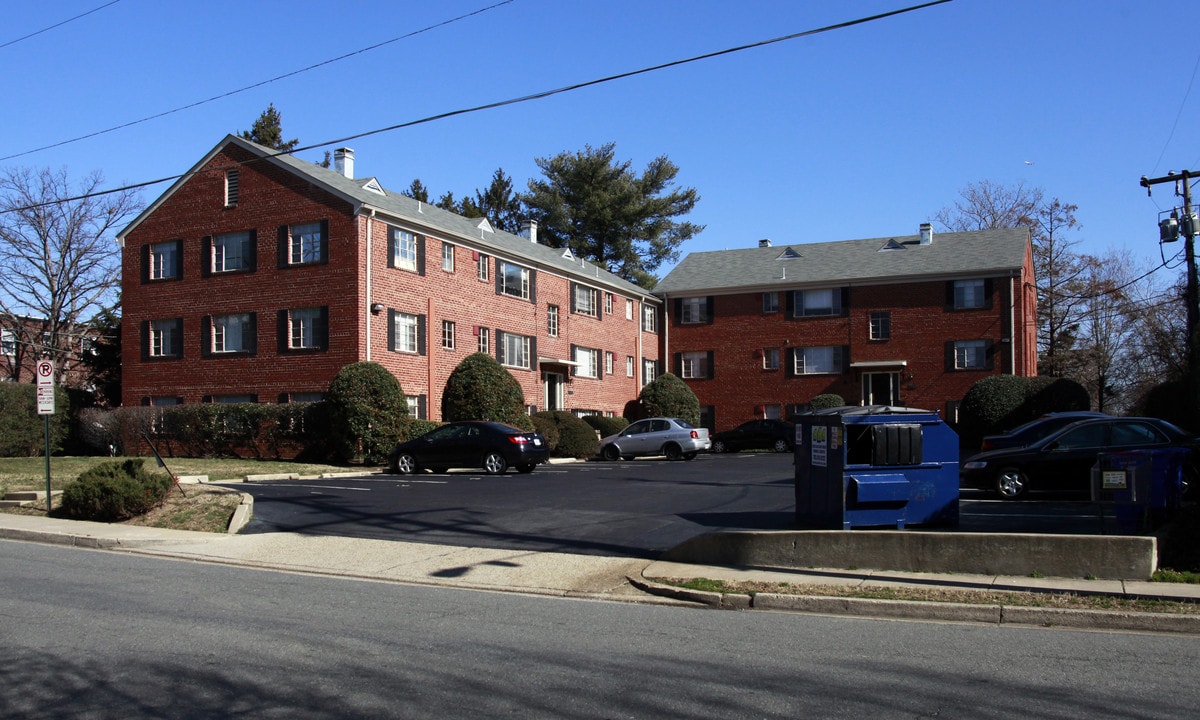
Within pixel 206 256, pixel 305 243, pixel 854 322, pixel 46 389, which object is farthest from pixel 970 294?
pixel 46 389

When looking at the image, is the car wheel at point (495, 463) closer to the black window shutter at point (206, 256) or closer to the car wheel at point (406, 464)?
the car wheel at point (406, 464)

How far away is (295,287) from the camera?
1331 inches

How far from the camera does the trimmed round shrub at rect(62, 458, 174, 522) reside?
56.2ft

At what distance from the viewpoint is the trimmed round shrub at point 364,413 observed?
2938 centimetres

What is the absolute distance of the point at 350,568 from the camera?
13188 mm

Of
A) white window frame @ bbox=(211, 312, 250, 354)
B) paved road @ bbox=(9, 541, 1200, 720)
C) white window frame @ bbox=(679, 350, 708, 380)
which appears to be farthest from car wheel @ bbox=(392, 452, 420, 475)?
white window frame @ bbox=(679, 350, 708, 380)

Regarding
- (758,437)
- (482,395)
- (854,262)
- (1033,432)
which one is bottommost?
(758,437)

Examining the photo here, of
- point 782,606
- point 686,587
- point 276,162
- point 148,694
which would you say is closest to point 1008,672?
point 782,606

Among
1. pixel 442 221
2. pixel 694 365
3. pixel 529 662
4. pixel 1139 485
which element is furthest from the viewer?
pixel 694 365

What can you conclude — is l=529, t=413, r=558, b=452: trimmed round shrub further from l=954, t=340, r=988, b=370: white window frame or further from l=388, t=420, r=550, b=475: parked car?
l=954, t=340, r=988, b=370: white window frame

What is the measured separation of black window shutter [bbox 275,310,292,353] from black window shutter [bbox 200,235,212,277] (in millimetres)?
3754

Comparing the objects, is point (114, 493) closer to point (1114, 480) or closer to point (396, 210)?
point (1114, 480)

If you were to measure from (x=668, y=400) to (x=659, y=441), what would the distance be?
9.85m

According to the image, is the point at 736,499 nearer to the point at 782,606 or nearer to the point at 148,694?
the point at 782,606
